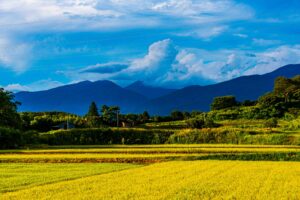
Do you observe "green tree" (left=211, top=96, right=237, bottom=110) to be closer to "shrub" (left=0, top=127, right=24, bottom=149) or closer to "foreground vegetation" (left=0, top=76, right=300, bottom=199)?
"foreground vegetation" (left=0, top=76, right=300, bottom=199)

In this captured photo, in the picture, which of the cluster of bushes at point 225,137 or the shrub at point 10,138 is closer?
the shrub at point 10,138

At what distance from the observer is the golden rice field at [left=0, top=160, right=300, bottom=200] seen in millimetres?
15922

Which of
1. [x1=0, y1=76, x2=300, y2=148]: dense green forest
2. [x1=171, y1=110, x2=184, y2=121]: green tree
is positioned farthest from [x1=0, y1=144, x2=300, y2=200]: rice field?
[x1=171, y1=110, x2=184, y2=121]: green tree

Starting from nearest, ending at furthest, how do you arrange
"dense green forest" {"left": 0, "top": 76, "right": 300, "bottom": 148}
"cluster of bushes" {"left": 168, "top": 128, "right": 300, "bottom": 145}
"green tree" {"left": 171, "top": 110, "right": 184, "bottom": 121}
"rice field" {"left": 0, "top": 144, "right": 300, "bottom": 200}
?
"rice field" {"left": 0, "top": 144, "right": 300, "bottom": 200} < "cluster of bushes" {"left": 168, "top": 128, "right": 300, "bottom": 145} < "dense green forest" {"left": 0, "top": 76, "right": 300, "bottom": 148} < "green tree" {"left": 171, "top": 110, "right": 184, "bottom": 121}

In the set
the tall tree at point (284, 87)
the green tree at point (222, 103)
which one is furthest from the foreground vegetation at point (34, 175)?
the green tree at point (222, 103)

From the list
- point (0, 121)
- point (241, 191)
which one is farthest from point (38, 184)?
point (0, 121)

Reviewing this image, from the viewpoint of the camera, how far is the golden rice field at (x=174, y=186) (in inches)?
627

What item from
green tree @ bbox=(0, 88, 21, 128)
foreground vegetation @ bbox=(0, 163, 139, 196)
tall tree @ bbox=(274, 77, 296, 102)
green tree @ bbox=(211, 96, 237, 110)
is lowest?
foreground vegetation @ bbox=(0, 163, 139, 196)

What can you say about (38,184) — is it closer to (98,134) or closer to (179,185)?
(179,185)

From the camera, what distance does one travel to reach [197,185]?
18.3 m

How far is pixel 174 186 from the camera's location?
59.5ft

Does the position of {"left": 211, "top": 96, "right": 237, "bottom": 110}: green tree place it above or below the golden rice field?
above

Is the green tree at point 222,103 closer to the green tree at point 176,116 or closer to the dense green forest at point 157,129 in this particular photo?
the green tree at point 176,116

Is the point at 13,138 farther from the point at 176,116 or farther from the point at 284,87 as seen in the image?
the point at 284,87
